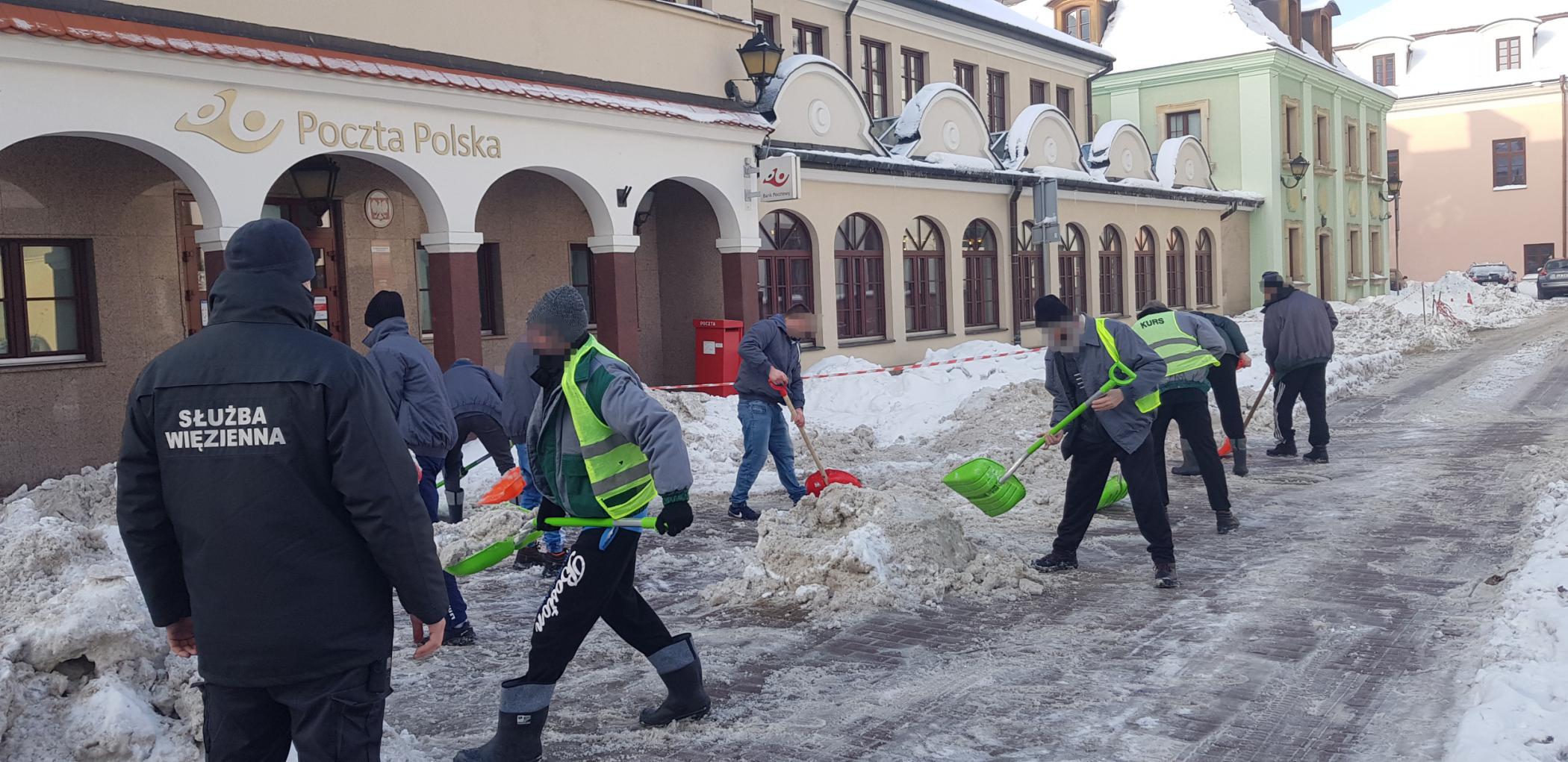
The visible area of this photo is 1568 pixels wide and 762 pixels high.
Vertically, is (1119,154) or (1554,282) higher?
(1119,154)

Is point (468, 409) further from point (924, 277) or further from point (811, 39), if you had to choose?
point (811, 39)

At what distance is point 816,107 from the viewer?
18.0 meters

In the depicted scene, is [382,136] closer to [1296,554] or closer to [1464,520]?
[1296,554]

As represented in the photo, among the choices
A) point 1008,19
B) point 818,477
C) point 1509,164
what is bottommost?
point 818,477

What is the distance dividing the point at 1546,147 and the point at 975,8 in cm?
3534

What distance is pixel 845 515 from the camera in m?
7.57

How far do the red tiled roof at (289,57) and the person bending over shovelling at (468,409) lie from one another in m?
4.06

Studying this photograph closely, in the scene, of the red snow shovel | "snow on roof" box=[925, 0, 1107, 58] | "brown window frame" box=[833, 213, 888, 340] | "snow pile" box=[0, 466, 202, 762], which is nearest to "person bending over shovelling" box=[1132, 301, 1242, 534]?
the red snow shovel

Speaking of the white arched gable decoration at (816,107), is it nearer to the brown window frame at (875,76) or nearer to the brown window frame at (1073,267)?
the brown window frame at (875,76)

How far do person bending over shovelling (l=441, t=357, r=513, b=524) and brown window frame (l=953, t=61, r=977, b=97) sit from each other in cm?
1768

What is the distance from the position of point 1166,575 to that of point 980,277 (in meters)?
15.8

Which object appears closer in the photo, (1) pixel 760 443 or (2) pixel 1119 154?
(1) pixel 760 443

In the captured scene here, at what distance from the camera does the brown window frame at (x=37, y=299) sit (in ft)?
35.4

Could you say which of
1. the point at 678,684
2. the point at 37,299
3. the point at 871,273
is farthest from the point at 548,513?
the point at 871,273
